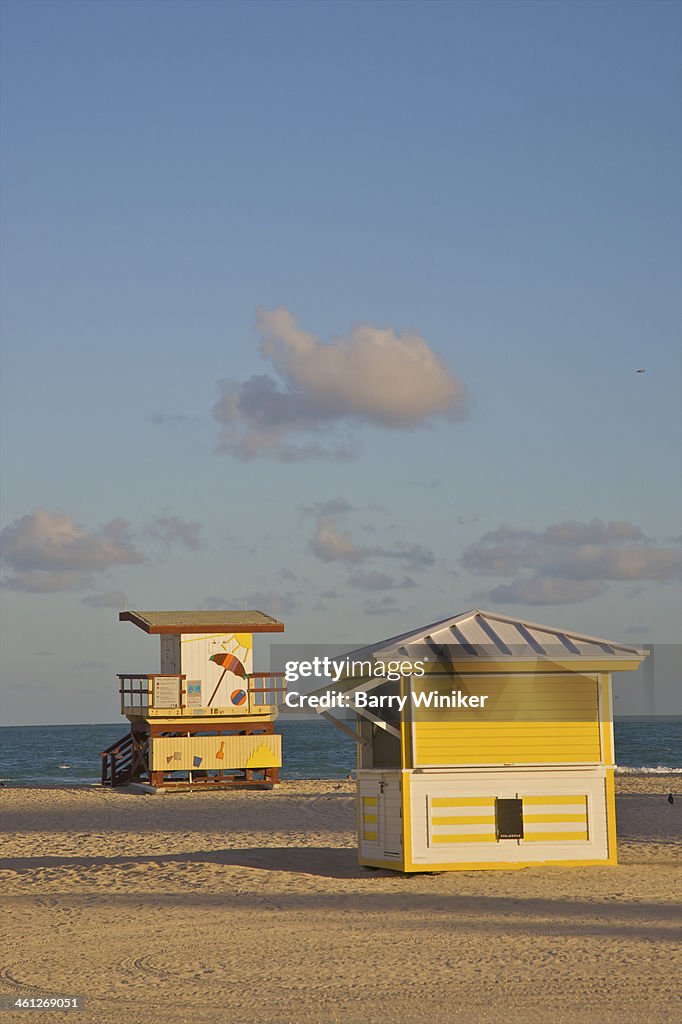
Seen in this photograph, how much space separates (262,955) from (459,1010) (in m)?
2.91

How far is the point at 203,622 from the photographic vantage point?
37.7 metres

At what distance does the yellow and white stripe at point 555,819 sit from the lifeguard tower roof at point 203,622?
2024cm

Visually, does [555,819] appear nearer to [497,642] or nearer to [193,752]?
[497,642]

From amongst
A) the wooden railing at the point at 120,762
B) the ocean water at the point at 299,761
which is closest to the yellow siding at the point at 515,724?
the wooden railing at the point at 120,762

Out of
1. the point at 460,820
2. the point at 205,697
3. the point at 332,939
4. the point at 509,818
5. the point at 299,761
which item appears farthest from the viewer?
the point at 299,761

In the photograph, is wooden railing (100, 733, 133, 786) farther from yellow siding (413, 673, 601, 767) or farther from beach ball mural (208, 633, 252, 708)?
yellow siding (413, 673, 601, 767)

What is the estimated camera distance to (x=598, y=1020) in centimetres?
977

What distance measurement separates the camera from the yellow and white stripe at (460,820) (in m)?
17.6

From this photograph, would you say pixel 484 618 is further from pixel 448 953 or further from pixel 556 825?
pixel 448 953

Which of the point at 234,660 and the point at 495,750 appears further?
the point at 234,660

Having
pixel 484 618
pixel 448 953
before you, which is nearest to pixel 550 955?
pixel 448 953

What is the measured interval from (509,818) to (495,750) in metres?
0.98

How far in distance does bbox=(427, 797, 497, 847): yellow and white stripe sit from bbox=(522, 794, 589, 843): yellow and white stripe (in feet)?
1.75

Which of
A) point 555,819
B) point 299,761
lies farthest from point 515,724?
point 299,761
